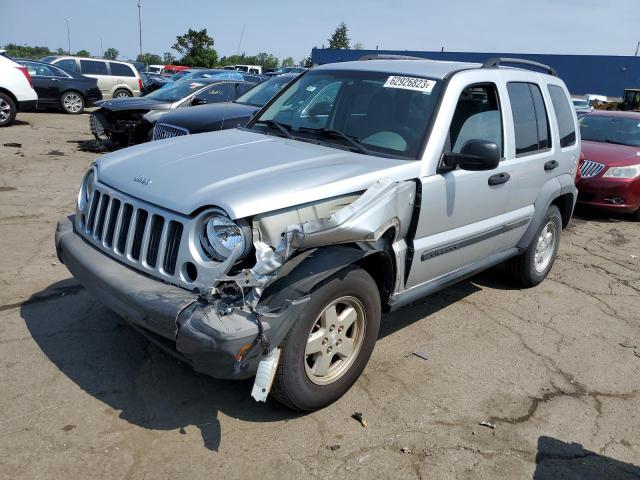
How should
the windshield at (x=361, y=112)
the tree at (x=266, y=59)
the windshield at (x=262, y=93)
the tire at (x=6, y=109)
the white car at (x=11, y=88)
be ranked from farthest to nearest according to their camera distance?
the tree at (x=266, y=59)
the tire at (x=6, y=109)
the white car at (x=11, y=88)
the windshield at (x=262, y=93)
the windshield at (x=361, y=112)

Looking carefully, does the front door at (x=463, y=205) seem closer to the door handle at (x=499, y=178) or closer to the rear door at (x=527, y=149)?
the door handle at (x=499, y=178)

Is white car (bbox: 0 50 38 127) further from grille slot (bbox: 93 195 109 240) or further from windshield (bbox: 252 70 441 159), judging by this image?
grille slot (bbox: 93 195 109 240)

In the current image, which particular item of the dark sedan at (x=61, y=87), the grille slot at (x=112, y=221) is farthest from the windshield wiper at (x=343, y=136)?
the dark sedan at (x=61, y=87)

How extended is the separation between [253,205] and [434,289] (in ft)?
5.58

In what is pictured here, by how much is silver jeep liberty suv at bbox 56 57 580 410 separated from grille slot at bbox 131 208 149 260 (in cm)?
1

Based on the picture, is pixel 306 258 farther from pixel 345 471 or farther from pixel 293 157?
pixel 345 471

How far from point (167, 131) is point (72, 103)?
10.8 metres

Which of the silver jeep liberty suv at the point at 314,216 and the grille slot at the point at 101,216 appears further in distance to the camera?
the grille slot at the point at 101,216

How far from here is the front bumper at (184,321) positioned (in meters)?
2.47

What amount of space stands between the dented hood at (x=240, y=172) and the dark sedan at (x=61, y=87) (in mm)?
14788

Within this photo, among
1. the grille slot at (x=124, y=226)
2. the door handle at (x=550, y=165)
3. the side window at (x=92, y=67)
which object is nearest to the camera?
the grille slot at (x=124, y=226)

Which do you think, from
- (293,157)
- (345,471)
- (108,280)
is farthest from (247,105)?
(345,471)

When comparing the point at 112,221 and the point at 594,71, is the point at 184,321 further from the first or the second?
the point at 594,71

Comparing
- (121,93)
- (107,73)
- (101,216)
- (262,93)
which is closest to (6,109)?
(121,93)
